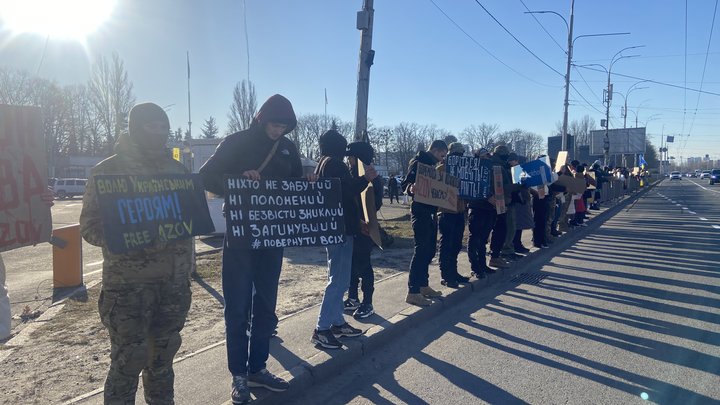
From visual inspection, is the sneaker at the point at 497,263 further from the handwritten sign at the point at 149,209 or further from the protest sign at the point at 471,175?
the handwritten sign at the point at 149,209

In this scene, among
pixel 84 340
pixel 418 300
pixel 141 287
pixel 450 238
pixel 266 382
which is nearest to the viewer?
pixel 141 287

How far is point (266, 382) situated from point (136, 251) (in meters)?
1.57

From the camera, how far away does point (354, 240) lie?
17.8 feet

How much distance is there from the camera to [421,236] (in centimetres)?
620

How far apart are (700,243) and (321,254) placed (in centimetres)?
967

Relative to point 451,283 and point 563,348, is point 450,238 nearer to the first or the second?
point 451,283

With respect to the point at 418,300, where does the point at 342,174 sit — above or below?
above

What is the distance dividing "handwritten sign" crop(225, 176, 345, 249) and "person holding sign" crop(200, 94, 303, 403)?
0.28ft

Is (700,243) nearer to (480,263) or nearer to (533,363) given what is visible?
(480,263)

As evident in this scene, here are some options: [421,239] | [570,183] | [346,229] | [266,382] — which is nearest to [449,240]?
[421,239]

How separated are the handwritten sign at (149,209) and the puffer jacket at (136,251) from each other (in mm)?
52

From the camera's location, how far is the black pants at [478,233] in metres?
7.78

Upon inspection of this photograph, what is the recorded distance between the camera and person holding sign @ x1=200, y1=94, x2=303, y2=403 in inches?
144

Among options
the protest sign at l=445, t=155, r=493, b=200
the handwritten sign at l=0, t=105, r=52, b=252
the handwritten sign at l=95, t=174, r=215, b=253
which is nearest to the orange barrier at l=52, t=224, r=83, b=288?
the handwritten sign at l=0, t=105, r=52, b=252
